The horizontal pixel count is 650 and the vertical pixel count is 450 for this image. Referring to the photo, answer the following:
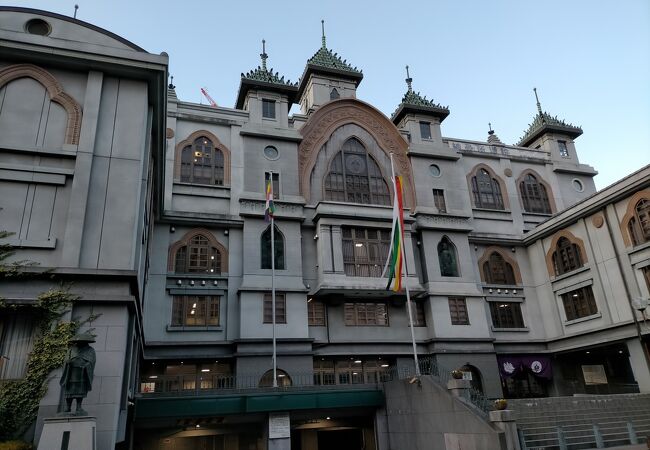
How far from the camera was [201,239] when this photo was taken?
29656 millimetres

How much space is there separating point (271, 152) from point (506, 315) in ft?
70.2

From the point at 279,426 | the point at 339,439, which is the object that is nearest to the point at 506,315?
the point at 339,439

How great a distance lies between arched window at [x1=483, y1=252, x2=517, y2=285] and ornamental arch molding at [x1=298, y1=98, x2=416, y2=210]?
7835mm

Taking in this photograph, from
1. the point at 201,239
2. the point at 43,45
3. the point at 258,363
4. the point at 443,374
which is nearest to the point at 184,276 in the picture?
the point at 201,239

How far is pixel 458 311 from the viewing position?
32344 millimetres

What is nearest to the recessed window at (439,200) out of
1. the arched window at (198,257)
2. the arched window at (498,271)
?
the arched window at (498,271)

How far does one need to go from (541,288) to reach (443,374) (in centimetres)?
1353

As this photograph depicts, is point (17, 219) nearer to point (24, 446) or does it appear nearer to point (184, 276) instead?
point (24, 446)

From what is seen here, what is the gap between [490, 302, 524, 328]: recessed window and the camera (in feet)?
113

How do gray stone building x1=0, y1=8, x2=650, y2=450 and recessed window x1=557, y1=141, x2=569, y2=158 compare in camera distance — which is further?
recessed window x1=557, y1=141, x2=569, y2=158

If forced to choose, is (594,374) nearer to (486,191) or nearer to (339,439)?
(486,191)

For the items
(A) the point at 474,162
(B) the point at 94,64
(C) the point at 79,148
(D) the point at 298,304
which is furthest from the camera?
(A) the point at 474,162

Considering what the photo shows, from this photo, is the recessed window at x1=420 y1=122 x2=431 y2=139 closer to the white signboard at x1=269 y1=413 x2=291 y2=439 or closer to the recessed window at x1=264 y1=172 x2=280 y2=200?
the recessed window at x1=264 y1=172 x2=280 y2=200

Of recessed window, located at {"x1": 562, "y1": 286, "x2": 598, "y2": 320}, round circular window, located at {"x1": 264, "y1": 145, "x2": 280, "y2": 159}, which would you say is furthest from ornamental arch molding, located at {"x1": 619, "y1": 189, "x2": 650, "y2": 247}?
round circular window, located at {"x1": 264, "y1": 145, "x2": 280, "y2": 159}
